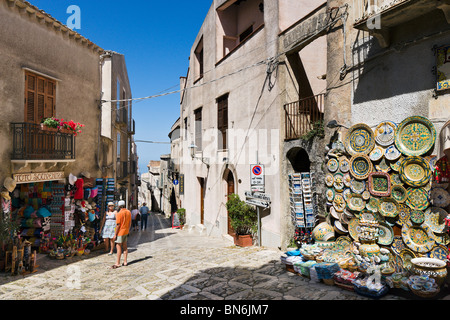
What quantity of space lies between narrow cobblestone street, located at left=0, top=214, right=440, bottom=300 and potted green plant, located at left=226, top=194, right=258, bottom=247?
1542 mm

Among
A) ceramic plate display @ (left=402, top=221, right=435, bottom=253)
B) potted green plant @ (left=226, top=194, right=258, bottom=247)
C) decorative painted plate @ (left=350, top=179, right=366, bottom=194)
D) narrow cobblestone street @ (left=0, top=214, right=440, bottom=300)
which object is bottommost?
narrow cobblestone street @ (left=0, top=214, right=440, bottom=300)

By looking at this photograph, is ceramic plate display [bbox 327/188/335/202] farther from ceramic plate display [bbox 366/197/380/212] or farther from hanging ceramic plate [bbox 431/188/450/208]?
hanging ceramic plate [bbox 431/188/450/208]

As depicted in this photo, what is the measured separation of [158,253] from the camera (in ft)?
32.1

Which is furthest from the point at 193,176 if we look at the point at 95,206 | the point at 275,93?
the point at 275,93

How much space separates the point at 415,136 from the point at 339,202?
2312mm

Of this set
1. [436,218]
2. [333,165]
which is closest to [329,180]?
[333,165]

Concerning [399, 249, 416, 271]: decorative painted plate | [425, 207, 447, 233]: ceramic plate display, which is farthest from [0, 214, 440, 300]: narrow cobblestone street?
[425, 207, 447, 233]: ceramic plate display

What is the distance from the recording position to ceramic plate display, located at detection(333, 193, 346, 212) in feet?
23.8

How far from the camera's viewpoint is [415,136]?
572cm

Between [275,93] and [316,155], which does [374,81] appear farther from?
[275,93]

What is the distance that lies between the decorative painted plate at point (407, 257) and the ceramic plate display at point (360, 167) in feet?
5.47

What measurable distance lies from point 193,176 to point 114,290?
12.2 metres

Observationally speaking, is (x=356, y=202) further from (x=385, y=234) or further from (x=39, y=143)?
(x=39, y=143)

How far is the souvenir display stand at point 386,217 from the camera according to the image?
5281 millimetres
